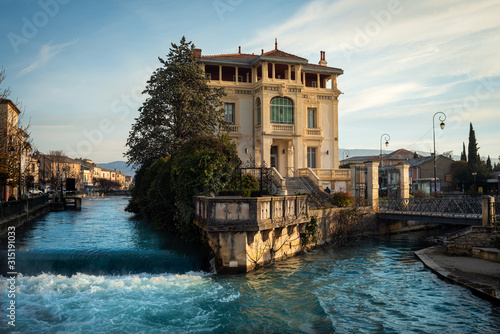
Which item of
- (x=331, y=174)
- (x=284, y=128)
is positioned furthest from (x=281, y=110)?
(x=331, y=174)

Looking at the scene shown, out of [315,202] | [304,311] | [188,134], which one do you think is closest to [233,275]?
[304,311]

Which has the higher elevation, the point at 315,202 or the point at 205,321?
the point at 315,202

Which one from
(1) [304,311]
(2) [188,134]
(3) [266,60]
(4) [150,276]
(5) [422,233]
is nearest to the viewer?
(1) [304,311]

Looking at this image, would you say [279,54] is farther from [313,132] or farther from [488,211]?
[488,211]

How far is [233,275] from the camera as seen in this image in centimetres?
1476

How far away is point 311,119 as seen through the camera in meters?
39.9

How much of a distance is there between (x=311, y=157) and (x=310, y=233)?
19459 mm

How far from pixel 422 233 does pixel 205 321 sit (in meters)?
22.3

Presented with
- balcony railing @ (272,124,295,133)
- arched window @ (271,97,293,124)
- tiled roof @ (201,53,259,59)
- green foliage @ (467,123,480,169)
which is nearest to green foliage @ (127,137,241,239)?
balcony railing @ (272,124,295,133)

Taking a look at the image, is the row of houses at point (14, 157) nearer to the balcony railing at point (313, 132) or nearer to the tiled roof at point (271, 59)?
the tiled roof at point (271, 59)

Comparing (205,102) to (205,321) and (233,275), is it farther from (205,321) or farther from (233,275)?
(205,321)

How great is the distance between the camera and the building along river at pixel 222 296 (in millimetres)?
10164

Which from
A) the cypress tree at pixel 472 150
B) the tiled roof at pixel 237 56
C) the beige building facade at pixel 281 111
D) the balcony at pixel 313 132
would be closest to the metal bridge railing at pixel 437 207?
Result: the beige building facade at pixel 281 111

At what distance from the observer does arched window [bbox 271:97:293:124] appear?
→ 36.8 meters
